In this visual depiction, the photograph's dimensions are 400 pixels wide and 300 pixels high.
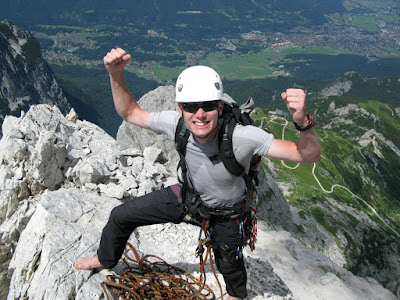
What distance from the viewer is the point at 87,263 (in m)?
9.91

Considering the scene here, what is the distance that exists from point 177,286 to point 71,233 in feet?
13.9

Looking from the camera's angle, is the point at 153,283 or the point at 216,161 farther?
the point at 153,283

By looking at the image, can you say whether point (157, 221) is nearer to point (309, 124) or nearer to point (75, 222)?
point (75, 222)

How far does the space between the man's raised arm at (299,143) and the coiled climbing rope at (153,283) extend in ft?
18.8

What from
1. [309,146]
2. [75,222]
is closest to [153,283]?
[75,222]

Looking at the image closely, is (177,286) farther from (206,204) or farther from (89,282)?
(206,204)

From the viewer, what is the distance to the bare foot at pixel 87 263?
9.88 metres

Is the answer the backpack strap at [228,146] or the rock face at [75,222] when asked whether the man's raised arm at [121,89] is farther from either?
the rock face at [75,222]

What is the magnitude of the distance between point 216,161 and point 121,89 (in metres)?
3.63

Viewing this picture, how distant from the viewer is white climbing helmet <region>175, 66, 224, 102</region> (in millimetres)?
7984

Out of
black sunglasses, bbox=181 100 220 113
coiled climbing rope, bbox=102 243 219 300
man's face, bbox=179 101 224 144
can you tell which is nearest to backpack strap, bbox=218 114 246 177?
man's face, bbox=179 101 224 144

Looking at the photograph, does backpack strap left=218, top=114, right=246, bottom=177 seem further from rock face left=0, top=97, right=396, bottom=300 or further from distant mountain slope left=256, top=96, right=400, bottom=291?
distant mountain slope left=256, top=96, right=400, bottom=291

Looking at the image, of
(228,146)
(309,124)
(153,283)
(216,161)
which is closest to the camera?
(309,124)

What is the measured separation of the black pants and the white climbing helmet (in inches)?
126
